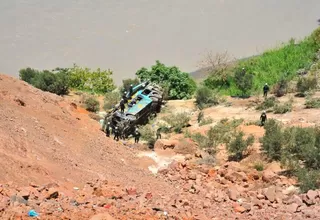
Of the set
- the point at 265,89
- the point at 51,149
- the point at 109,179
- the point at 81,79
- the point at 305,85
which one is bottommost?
the point at 109,179

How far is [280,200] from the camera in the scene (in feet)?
31.9

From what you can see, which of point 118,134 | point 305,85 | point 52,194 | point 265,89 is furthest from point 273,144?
point 305,85

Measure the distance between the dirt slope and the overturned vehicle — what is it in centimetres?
139

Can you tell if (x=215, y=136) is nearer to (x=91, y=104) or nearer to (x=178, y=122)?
(x=178, y=122)

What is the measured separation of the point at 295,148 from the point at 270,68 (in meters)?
13.8

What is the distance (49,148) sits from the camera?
1124 centimetres

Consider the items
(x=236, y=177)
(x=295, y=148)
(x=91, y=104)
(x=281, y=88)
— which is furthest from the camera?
(x=91, y=104)

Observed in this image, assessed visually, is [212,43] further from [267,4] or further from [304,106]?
[304,106]

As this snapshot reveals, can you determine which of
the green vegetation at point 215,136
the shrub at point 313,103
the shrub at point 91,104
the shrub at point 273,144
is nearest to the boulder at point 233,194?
the shrub at point 273,144

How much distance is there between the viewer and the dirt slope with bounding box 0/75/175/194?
29.9 ft

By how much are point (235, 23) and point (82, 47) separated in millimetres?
12751

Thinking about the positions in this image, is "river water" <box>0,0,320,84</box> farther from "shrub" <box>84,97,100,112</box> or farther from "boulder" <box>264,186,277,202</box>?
"boulder" <box>264,186,277,202</box>

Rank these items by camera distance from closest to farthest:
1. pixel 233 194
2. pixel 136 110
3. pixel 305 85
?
pixel 233 194 < pixel 136 110 < pixel 305 85

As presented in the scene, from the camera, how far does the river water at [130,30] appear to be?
33688 millimetres
